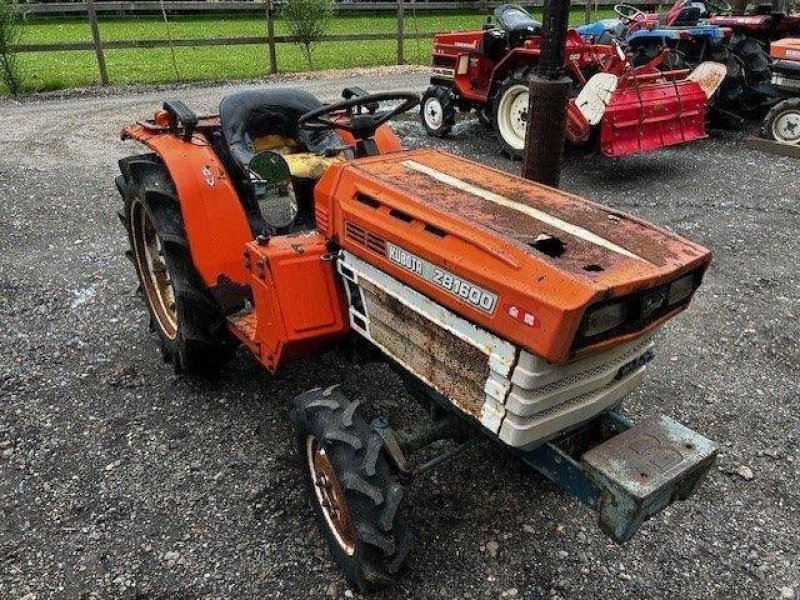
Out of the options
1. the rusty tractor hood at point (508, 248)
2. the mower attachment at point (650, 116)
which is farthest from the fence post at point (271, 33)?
the rusty tractor hood at point (508, 248)

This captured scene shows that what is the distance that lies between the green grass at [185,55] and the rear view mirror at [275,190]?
9421 millimetres

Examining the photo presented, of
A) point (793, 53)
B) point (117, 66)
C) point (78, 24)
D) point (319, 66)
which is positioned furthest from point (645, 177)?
point (78, 24)

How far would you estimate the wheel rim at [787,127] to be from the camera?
7105mm

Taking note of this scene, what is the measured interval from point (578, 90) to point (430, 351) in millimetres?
4974

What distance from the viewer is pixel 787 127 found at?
7234mm

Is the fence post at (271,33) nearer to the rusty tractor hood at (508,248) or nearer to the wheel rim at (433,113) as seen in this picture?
the wheel rim at (433,113)

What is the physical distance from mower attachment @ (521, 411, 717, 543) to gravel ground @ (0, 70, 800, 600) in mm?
448

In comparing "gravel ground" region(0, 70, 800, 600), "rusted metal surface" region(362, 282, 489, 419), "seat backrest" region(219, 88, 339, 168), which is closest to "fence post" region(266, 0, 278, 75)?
"gravel ground" region(0, 70, 800, 600)

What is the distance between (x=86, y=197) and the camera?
5.77m

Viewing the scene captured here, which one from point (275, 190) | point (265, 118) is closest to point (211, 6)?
point (265, 118)

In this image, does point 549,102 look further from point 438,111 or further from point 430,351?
point 438,111

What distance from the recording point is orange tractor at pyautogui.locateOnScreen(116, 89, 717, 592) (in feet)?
5.82

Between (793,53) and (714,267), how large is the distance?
153 inches

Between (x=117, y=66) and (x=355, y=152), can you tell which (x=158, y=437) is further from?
(x=117, y=66)
